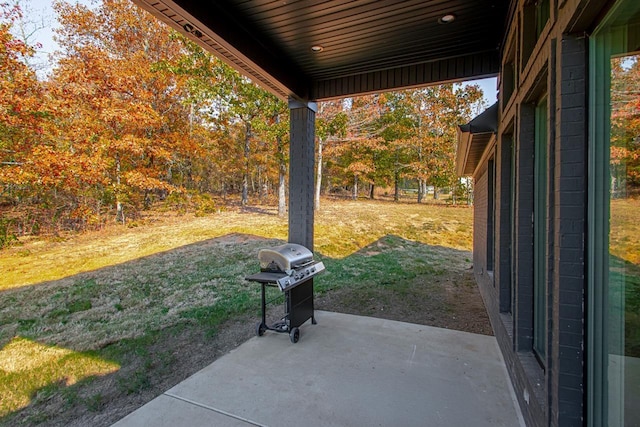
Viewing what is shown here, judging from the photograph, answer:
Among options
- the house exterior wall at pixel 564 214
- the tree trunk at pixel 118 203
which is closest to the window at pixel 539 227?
the house exterior wall at pixel 564 214

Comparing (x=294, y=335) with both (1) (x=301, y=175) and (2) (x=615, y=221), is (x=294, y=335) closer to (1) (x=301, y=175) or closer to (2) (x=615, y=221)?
(1) (x=301, y=175)

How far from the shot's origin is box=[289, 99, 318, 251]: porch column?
429 centimetres

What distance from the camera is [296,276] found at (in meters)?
3.50

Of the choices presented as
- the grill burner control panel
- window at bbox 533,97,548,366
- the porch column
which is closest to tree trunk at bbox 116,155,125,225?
the porch column

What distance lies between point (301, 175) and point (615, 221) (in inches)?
134

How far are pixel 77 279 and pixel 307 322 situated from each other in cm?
487

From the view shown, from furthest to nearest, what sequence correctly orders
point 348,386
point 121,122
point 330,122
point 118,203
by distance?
point 330,122
point 118,203
point 121,122
point 348,386

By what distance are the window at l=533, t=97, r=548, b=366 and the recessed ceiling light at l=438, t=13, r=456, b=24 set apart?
3.95 ft

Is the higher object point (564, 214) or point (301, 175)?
point (301, 175)

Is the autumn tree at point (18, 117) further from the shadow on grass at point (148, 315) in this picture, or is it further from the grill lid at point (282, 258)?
the grill lid at point (282, 258)

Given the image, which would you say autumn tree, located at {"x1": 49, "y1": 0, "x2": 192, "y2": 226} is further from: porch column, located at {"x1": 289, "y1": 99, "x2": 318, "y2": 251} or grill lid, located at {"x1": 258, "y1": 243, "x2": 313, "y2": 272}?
grill lid, located at {"x1": 258, "y1": 243, "x2": 313, "y2": 272}

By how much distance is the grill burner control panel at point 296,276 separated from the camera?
3233 mm

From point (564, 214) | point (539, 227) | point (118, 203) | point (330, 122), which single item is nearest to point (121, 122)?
point (118, 203)

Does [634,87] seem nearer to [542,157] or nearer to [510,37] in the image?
[542,157]
